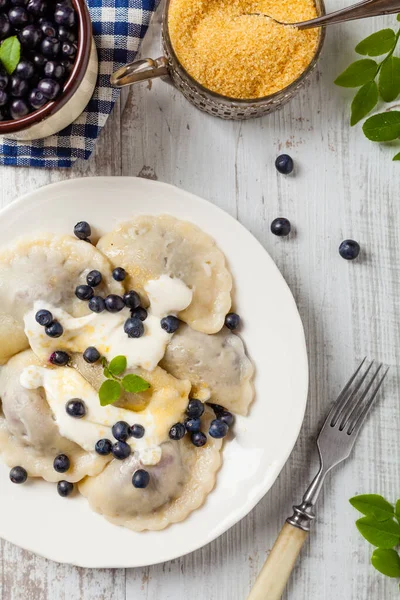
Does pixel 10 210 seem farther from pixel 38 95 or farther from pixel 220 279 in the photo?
pixel 220 279

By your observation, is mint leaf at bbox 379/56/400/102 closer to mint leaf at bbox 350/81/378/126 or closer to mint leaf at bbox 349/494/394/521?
mint leaf at bbox 350/81/378/126

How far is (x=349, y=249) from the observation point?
2.42 meters

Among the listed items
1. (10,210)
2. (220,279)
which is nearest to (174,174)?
(220,279)

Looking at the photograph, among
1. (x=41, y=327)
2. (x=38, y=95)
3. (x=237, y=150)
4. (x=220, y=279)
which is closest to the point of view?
(x=38, y=95)

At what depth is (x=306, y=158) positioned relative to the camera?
246cm

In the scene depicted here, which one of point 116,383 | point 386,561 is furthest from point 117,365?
point 386,561

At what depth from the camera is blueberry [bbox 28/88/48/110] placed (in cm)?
193

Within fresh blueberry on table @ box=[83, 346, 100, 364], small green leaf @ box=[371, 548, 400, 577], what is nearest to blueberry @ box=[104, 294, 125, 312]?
fresh blueberry on table @ box=[83, 346, 100, 364]

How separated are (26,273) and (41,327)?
19cm

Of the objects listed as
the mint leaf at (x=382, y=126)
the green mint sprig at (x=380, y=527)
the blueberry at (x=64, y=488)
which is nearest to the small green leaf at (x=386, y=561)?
the green mint sprig at (x=380, y=527)

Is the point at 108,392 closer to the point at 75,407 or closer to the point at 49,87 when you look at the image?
the point at 75,407

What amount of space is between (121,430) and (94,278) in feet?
1.68

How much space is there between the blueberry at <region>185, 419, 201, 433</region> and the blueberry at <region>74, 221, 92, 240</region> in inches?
29.0

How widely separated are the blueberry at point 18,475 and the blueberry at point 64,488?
0.40 ft
